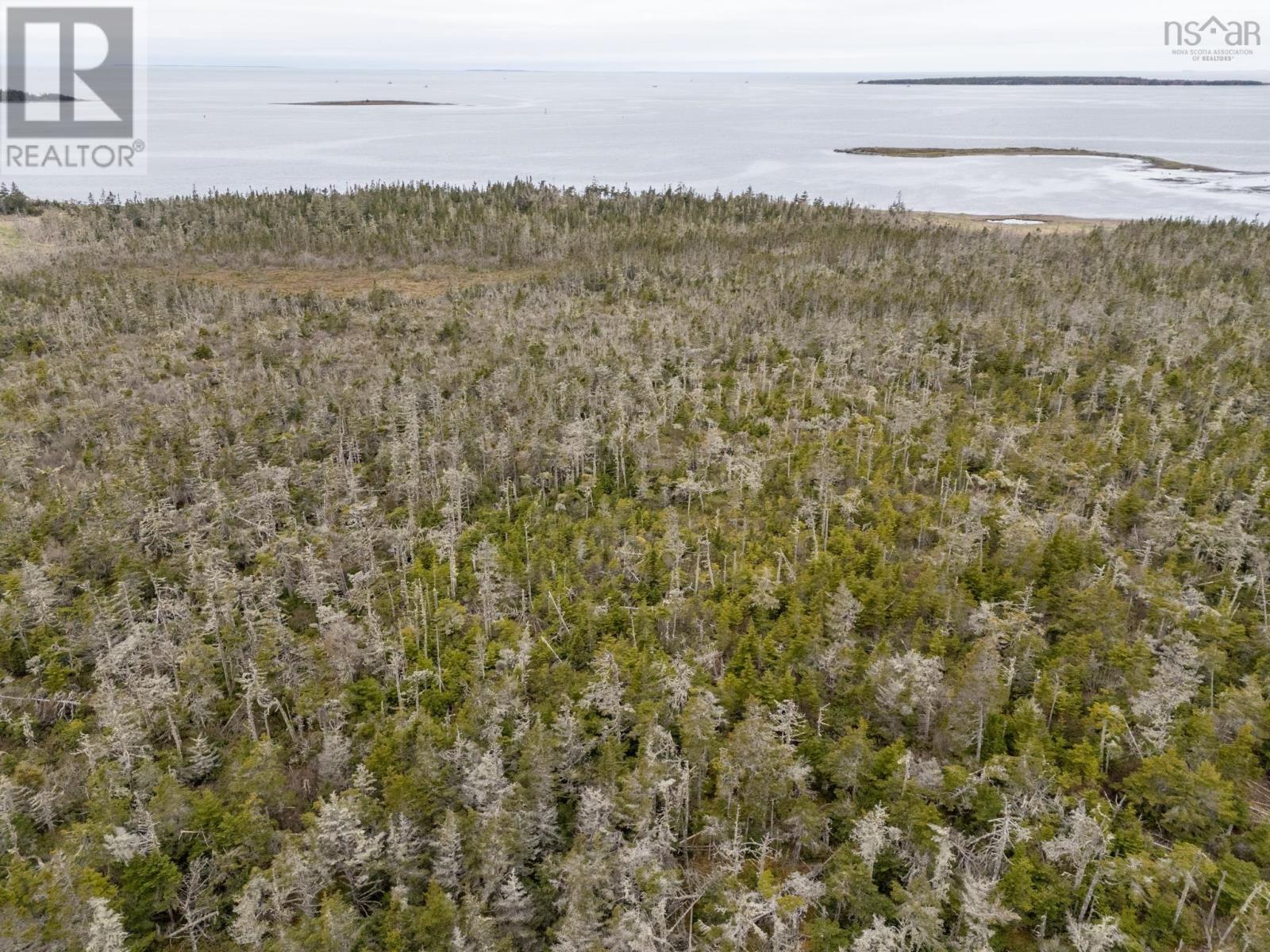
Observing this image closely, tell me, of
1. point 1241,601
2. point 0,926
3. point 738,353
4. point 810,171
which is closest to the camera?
point 0,926

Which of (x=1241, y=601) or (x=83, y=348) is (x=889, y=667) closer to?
(x=1241, y=601)

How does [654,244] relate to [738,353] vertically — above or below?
above

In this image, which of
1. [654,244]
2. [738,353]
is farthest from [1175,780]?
[654,244]

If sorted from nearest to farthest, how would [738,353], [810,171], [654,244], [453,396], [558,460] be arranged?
[558,460] < [453,396] < [738,353] < [654,244] < [810,171]

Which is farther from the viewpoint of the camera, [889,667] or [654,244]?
[654,244]

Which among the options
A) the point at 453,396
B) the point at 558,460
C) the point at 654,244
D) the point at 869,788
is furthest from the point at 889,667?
the point at 654,244

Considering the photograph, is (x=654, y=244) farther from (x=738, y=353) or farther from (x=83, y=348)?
(x=83, y=348)

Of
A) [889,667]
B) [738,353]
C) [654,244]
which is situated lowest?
[889,667]
